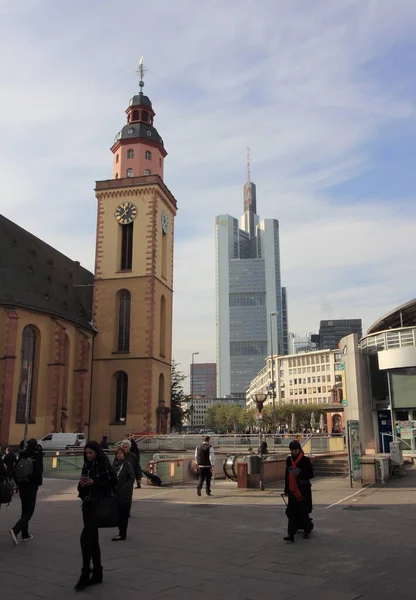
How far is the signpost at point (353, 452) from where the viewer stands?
1758 centimetres

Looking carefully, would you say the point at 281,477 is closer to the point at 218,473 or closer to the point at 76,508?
the point at 218,473

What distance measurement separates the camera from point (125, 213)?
47.9 meters

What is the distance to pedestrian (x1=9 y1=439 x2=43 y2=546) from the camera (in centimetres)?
952

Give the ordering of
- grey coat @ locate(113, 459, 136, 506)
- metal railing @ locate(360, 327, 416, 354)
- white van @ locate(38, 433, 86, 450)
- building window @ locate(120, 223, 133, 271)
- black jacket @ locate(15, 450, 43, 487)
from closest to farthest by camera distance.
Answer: black jacket @ locate(15, 450, 43, 487) → grey coat @ locate(113, 459, 136, 506) → metal railing @ locate(360, 327, 416, 354) → white van @ locate(38, 433, 86, 450) → building window @ locate(120, 223, 133, 271)

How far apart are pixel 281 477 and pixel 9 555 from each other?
1282 cm

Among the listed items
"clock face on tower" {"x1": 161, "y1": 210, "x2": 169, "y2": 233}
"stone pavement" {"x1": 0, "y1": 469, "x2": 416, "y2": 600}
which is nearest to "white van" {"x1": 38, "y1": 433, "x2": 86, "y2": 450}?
"clock face on tower" {"x1": 161, "y1": 210, "x2": 169, "y2": 233}

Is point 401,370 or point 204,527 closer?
point 204,527

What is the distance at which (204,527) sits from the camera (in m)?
10.9

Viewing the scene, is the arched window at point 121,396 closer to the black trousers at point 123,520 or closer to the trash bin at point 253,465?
the trash bin at point 253,465

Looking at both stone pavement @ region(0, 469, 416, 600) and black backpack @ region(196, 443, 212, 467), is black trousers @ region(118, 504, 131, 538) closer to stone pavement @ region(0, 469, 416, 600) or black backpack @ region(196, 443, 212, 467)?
stone pavement @ region(0, 469, 416, 600)

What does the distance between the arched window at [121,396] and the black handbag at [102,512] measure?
37611 mm

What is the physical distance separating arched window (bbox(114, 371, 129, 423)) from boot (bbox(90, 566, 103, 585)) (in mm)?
37654

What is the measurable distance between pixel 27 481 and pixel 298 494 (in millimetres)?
4610

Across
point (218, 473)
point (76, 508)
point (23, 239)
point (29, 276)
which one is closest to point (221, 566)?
point (76, 508)
